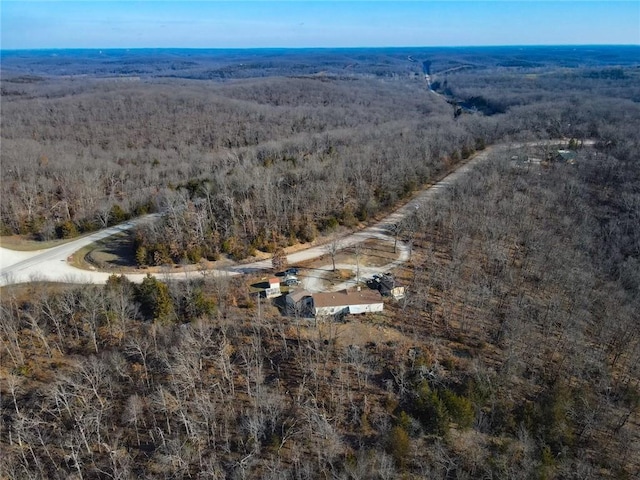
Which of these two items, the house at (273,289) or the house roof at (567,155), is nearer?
the house at (273,289)

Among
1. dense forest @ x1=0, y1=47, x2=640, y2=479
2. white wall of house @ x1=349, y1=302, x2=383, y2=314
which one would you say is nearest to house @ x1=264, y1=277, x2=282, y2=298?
dense forest @ x1=0, y1=47, x2=640, y2=479

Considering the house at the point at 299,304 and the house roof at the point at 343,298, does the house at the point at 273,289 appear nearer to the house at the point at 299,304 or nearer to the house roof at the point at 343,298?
the house at the point at 299,304

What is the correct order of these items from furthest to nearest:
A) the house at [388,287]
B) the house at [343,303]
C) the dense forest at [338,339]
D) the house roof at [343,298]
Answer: the house at [388,287]
the house roof at [343,298]
the house at [343,303]
the dense forest at [338,339]

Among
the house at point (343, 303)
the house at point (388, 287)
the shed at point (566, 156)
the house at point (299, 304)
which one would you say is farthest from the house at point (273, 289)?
the shed at point (566, 156)

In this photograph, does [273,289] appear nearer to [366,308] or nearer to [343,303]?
[343,303]

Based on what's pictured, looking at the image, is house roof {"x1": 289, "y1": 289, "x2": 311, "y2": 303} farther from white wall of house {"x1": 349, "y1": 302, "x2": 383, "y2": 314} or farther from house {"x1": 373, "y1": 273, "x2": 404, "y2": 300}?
house {"x1": 373, "y1": 273, "x2": 404, "y2": 300}

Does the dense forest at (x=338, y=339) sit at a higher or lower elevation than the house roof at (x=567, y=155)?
lower

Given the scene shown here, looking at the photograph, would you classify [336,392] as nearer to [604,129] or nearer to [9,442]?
[9,442]

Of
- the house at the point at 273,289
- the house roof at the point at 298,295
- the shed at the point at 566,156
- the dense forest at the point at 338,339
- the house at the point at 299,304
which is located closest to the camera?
the dense forest at the point at 338,339
